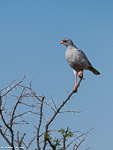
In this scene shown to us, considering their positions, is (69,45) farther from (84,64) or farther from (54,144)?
(54,144)

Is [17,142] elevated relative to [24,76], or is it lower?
lower

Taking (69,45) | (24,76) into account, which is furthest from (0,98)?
(69,45)

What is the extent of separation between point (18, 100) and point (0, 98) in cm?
33

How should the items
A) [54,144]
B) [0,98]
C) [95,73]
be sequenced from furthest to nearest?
[95,73], [0,98], [54,144]

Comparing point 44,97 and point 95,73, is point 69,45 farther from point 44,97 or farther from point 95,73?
point 44,97

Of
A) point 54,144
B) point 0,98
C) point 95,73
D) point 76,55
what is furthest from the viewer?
point 95,73

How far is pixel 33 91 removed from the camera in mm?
4961

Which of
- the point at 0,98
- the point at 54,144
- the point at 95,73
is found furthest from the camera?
the point at 95,73

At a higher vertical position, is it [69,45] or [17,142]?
[69,45]

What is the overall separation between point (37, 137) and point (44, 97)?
29.6 inches

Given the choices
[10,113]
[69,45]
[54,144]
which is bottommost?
[54,144]

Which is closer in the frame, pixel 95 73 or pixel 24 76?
pixel 24 76

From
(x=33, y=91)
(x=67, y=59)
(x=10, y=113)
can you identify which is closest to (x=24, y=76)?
Result: (x=33, y=91)

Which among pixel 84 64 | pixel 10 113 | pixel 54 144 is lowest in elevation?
pixel 54 144
